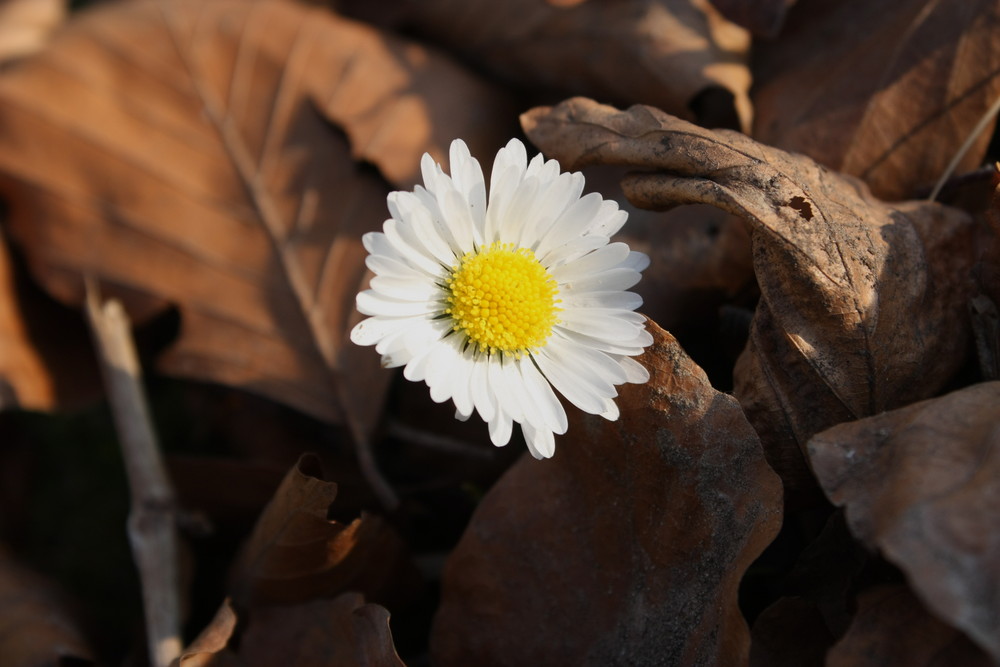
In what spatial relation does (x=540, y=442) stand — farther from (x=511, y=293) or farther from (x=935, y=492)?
(x=935, y=492)

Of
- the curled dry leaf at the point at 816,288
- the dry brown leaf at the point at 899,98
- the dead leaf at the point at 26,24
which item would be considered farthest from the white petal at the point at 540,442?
the dead leaf at the point at 26,24

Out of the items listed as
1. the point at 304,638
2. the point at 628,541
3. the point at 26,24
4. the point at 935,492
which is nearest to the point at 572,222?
the point at 628,541

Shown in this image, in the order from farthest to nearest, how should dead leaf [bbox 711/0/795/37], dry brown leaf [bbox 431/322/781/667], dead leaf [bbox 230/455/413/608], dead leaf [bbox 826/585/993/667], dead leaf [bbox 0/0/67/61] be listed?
dead leaf [bbox 0/0/67/61] < dead leaf [bbox 711/0/795/37] < dead leaf [bbox 230/455/413/608] < dry brown leaf [bbox 431/322/781/667] < dead leaf [bbox 826/585/993/667]

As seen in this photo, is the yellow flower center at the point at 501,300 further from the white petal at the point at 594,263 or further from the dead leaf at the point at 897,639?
the dead leaf at the point at 897,639

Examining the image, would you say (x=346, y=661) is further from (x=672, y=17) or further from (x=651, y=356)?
(x=672, y=17)

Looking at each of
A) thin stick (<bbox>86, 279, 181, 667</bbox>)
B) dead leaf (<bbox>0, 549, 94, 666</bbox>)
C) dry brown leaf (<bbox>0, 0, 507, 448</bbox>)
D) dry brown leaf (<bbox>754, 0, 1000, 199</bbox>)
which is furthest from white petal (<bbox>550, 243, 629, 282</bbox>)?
dead leaf (<bbox>0, 549, 94, 666</bbox>)

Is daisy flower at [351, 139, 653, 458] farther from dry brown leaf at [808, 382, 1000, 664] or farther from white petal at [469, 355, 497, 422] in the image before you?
dry brown leaf at [808, 382, 1000, 664]
